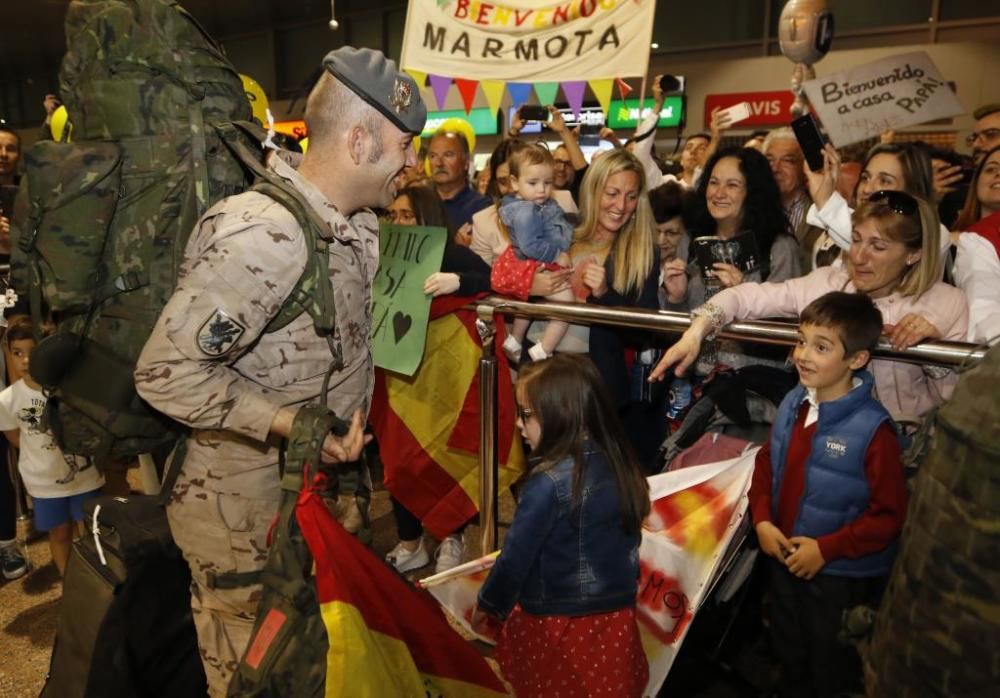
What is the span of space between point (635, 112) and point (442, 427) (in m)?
11.0

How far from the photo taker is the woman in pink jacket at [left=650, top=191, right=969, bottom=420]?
7.91 feet

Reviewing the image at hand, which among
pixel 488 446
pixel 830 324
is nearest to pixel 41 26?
pixel 488 446

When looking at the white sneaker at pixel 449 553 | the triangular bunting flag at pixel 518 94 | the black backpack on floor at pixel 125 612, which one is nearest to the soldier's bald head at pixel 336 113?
the black backpack on floor at pixel 125 612

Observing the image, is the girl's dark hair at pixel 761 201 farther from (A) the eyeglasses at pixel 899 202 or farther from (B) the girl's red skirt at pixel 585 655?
(B) the girl's red skirt at pixel 585 655

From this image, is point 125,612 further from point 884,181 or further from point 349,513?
point 884,181

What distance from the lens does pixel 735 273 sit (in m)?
3.11

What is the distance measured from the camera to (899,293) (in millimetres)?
2484

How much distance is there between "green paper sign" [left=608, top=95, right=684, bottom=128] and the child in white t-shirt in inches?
416

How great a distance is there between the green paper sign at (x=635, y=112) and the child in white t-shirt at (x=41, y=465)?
10577mm

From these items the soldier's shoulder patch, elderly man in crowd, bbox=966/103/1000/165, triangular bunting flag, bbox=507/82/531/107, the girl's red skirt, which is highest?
triangular bunting flag, bbox=507/82/531/107

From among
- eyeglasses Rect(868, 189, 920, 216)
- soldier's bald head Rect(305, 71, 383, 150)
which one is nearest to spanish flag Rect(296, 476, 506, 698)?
soldier's bald head Rect(305, 71, 383, 150)

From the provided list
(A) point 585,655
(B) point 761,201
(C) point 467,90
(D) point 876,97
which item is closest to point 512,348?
(B) point 761,201

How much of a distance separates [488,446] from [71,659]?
1.60 metres

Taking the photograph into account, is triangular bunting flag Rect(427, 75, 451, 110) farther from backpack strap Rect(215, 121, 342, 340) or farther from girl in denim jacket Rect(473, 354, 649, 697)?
backpack strap Rect(215, 121, 342, 340)
